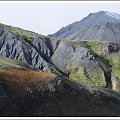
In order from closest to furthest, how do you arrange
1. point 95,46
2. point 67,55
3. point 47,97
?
1. point 47,97
2. point 67,55
3. point 95,46

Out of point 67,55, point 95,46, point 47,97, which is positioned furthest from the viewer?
point 95,46

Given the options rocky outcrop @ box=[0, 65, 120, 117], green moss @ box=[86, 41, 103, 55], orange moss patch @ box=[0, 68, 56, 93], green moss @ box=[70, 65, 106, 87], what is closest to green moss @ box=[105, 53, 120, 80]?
green moss @ box=[86, 41, 103, 55]

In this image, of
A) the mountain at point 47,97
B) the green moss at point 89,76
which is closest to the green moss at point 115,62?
the green moss at point 89,76

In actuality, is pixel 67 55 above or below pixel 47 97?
below

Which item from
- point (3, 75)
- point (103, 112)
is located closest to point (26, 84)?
point (3, 75)

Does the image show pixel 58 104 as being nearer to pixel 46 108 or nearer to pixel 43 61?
pixel 46 108

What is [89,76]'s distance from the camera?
4242 inches

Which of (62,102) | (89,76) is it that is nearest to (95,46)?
(89,76)

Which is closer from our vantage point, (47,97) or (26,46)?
(47,97)

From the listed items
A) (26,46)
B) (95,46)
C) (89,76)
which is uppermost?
(95,46)

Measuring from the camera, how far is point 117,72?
11225 cm

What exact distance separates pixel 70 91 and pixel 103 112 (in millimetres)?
4662

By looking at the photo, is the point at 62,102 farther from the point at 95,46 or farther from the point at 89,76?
the point at 95,46

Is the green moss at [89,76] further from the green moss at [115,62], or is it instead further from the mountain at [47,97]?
the mountain at [47,97]
